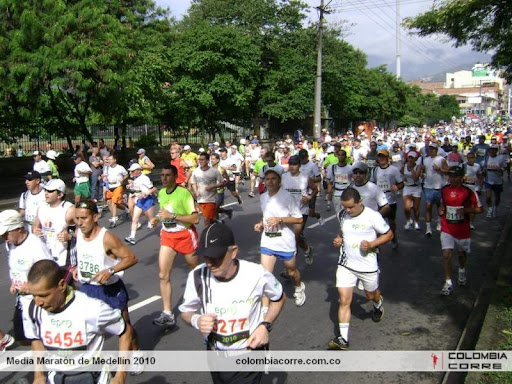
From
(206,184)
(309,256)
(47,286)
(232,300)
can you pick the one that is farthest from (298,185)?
(47,286)

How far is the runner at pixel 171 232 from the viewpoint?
574 centimetres

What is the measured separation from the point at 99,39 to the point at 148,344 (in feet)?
44.9

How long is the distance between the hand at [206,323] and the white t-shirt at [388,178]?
706 cm

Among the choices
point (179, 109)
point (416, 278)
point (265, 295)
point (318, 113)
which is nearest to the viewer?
point (265, 295)

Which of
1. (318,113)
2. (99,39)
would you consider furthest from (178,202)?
(318,113)

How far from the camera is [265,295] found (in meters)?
3.26

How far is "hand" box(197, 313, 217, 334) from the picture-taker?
9.40 ft

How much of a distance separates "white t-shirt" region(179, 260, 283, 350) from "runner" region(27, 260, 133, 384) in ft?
1.86

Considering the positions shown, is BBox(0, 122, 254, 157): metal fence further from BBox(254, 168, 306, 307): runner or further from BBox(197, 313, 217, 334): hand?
BBox(197, 313, 217, 334): hand

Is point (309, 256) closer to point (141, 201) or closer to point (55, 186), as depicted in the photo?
point (141, 201)

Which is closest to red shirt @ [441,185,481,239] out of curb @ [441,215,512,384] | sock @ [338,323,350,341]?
curb @ [441,215,512,384]

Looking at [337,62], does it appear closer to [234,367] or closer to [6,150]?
[6,150]

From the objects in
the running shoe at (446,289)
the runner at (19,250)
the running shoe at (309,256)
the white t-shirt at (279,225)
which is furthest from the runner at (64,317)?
the running shoe at (309,256)

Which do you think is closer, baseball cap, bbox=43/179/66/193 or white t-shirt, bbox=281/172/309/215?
baseball cap, bbox=43/179/66/193
